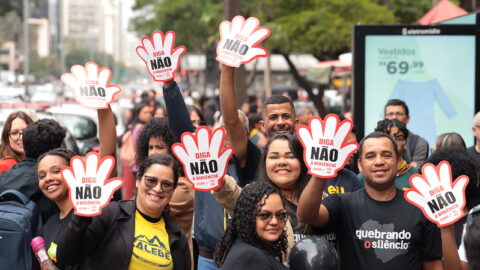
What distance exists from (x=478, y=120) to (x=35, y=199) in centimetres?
382

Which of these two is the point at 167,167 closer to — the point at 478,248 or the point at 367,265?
the point at 367,265

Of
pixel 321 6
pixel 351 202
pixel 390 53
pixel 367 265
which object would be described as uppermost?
pixel 321 6

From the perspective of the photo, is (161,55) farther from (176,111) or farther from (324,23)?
(324,23)

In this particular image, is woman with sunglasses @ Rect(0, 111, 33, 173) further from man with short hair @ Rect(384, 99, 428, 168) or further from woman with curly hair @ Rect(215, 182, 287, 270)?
man with short hair @ Rect(384, 99, 428, 168)

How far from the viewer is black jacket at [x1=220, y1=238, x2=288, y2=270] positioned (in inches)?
151

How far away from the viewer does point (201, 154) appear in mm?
4707

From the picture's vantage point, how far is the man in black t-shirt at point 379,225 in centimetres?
455

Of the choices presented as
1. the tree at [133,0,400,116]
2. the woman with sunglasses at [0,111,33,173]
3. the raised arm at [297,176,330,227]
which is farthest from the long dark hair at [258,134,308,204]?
the tree at [133,0,400,116]

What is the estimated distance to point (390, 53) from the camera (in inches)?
423

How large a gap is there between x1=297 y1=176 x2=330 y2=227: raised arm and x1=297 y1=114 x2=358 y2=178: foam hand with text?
86 millimetres

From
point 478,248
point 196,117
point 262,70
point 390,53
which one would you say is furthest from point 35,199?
point 262,70

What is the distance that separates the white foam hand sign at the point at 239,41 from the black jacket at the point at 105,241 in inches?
52.4

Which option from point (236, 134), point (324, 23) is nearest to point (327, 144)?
point (236, 134)

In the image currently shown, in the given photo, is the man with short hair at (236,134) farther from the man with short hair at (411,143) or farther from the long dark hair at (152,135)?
the man with short hair at (411,143)
